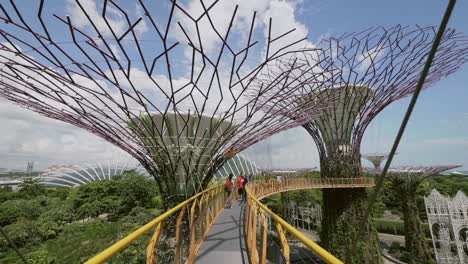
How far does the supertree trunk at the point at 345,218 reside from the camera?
14273 millimetres

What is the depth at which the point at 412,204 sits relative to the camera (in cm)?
1978

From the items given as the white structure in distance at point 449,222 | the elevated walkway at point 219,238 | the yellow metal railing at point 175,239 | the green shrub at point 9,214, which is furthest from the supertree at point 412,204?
the green shrub at point 9,214

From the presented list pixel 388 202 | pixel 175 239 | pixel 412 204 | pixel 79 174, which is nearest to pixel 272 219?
pixel 175 239

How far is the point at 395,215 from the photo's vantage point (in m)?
41.9

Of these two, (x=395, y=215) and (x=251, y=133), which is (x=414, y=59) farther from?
(x=395, y=215)

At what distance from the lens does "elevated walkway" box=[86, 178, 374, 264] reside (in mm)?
2090

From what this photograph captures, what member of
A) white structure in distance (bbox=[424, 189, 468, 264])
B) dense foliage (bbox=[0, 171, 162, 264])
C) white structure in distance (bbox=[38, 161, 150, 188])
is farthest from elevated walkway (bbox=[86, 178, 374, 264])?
white structure in distance (bbox=[38, 161, 150, 188])

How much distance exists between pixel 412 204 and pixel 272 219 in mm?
22729

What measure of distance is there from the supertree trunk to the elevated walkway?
9811 millimetres

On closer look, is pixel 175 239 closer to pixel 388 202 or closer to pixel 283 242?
pixel 283 242

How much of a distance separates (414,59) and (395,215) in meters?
39.5

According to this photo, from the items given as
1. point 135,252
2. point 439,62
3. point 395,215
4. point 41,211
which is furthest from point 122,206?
point 395,215

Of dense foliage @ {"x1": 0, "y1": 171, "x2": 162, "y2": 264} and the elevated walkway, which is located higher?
the elevated walkway

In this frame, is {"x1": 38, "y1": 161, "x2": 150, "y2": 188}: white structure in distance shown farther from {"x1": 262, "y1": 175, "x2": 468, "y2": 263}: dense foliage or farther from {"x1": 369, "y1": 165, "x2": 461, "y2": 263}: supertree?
{"x1": 369, "y1": 165, "x2": 461, "y2": 263}: supertree
